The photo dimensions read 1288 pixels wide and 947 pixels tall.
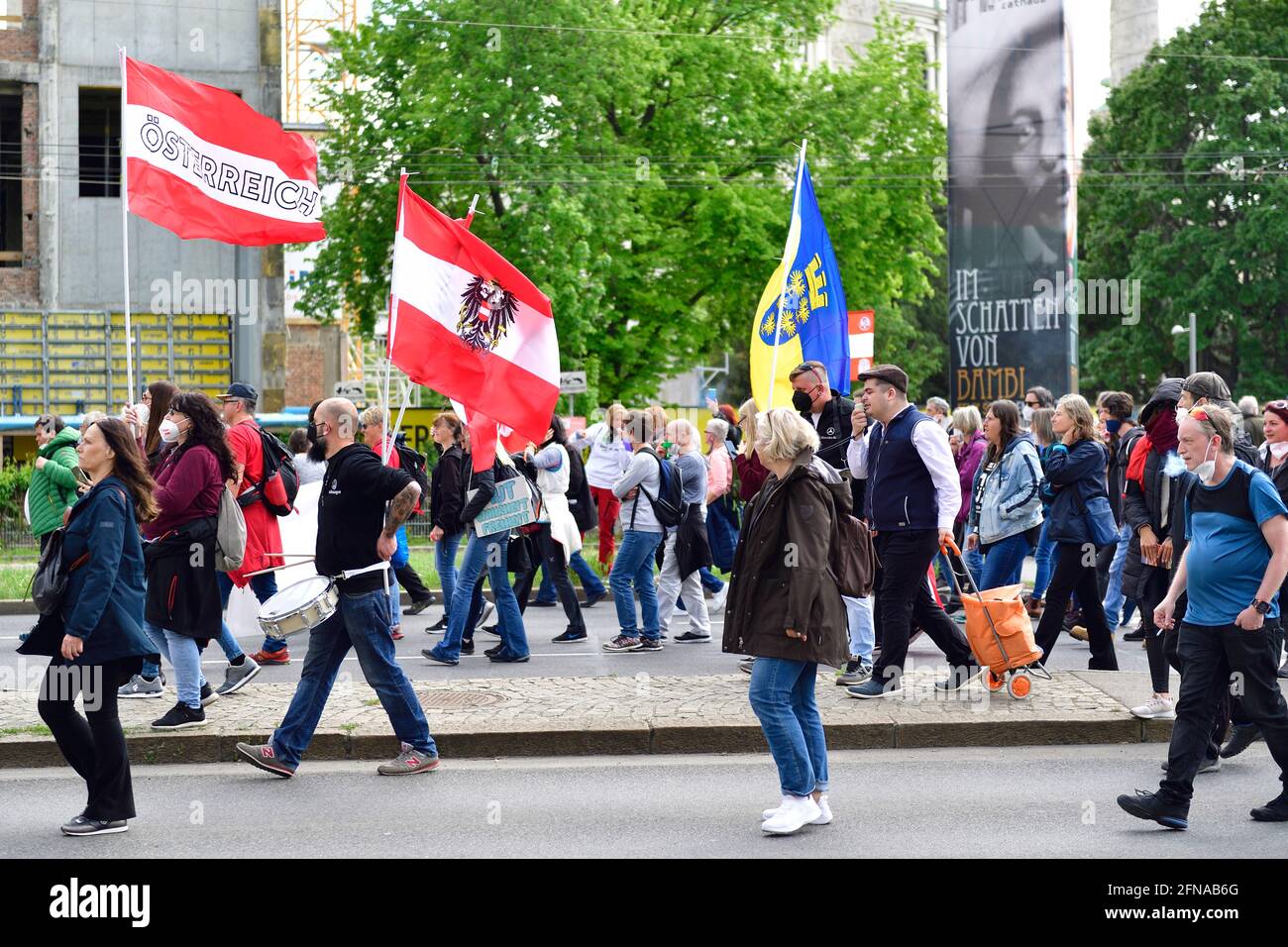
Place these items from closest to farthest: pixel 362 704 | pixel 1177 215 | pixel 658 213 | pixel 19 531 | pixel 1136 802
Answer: pixel 1136 802 < pixel 362 704 < pixel 19 531 < pixel 658 213 < pixel 1177 215

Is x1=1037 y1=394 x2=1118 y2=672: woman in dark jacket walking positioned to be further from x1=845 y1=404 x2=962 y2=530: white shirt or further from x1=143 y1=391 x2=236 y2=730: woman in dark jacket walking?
x1=143 y1=391 x2=236 y2=730: woman in dark jacket walking

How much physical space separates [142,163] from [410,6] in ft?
56.5

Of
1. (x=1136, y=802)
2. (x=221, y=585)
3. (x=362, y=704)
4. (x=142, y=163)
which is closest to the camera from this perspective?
(x=1136, y=802)

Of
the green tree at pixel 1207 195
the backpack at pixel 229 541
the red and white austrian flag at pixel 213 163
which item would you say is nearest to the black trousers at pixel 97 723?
the backpack at pixel 229 541

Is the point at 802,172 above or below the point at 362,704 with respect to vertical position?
above

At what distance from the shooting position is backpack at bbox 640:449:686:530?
11.7m

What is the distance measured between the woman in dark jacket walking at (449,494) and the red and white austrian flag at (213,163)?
198 centimetres

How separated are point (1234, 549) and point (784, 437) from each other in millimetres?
1930

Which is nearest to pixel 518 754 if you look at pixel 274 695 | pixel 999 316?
pixel 274 695

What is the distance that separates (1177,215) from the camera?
45.2 meters

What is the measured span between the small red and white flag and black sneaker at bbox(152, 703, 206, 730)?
7.14 ft

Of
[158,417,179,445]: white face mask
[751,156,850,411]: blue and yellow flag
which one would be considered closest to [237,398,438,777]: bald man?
[158,417,179,445]: white face mask

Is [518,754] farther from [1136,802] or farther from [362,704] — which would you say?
[1136,802]

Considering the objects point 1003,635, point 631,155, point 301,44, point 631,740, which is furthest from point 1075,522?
point 301,44
